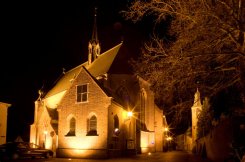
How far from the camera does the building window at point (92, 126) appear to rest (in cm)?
3103

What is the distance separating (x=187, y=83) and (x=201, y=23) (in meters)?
2.50

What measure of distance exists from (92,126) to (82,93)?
135 inches

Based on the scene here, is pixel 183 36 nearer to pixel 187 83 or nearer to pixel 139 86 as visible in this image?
pixel 187 83

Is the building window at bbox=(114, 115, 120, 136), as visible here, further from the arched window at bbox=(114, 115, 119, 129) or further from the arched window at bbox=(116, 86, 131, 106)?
the arched window at bbox=(116, 86, 131, 106)

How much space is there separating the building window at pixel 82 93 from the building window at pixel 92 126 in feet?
6.49

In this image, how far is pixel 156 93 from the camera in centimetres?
1328

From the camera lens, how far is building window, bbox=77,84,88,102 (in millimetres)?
32416

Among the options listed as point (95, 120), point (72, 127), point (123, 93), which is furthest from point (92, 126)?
point (123, 93)

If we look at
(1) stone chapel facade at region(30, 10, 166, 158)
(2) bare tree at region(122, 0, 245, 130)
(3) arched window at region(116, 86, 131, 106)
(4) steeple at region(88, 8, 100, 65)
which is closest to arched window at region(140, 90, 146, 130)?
(1) stone chapel facade at region(30, 10, 166, 158)

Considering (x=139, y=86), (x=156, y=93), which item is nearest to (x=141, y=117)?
(x=139, y=86)

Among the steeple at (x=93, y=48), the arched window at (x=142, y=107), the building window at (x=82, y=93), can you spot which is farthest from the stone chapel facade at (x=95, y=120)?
the steeple at (x=93, y=48)

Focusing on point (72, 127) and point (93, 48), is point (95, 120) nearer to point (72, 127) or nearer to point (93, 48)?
point (72, 127)

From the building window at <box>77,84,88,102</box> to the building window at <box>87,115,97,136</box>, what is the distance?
1.98 meters

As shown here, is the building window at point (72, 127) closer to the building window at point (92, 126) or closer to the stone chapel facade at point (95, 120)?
the stone chapel facade at point (95, 120)
